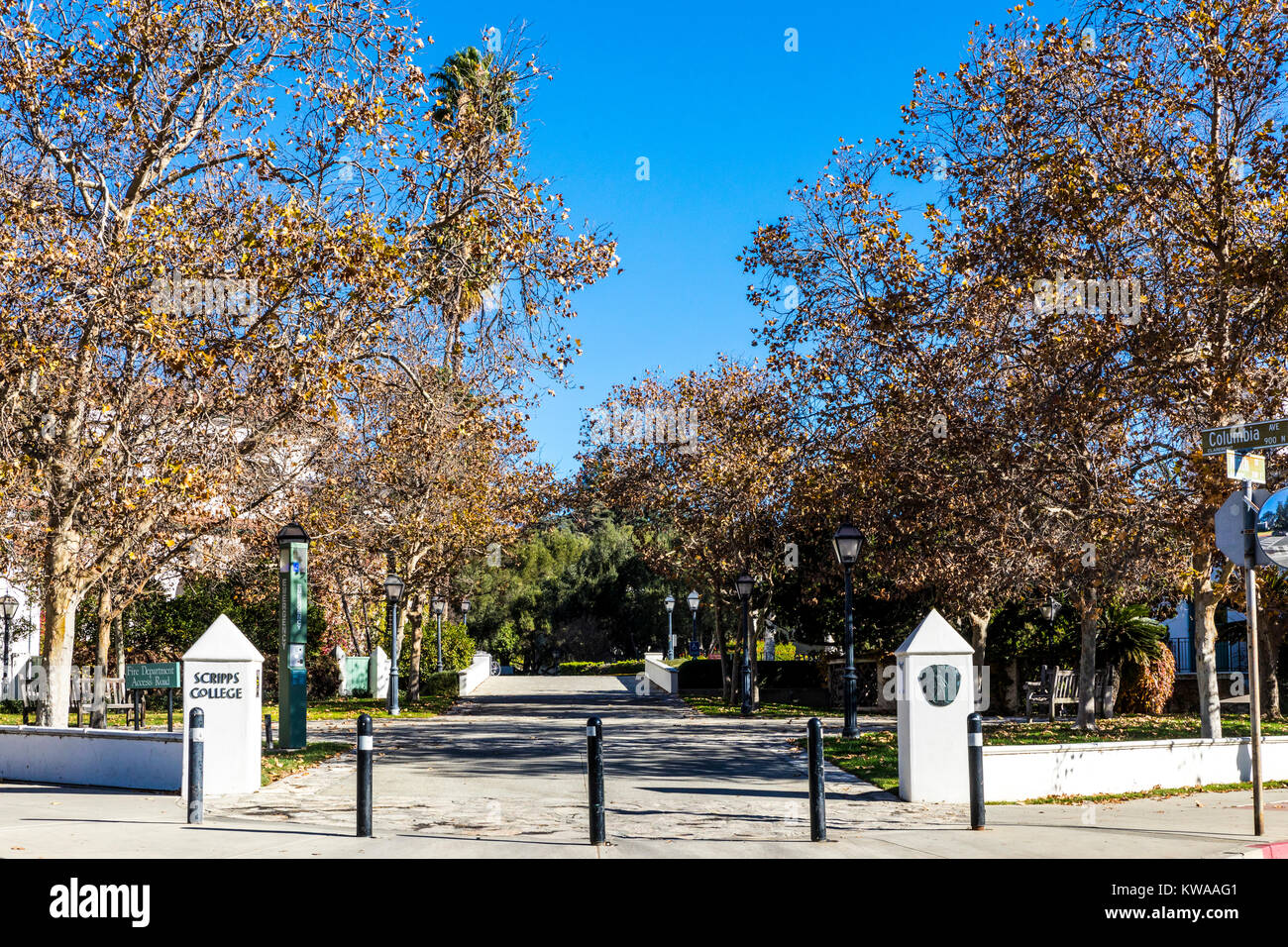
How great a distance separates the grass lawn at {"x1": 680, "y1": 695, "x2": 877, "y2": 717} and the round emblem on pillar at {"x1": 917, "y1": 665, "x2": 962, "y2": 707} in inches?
567

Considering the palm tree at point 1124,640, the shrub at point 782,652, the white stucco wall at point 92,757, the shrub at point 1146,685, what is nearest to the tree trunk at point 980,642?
the palm tree at point 1124,640

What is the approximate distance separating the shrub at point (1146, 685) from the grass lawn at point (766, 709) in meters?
5.69

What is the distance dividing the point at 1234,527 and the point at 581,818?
6.31m

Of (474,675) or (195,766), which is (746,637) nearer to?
(195,766)

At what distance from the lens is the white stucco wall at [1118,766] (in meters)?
12.2

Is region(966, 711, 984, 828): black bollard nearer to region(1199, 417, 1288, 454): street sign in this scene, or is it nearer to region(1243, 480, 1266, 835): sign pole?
region(1243, 480, 1266, 835): sign pole

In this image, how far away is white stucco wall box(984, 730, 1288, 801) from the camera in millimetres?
12156

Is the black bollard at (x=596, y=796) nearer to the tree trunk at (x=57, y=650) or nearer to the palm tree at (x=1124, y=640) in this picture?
the tree trunk at (x=57, y=650)

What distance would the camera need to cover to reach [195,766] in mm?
10578

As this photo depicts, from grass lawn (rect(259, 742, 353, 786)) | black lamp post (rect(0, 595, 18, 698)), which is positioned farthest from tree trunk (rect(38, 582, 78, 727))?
black lamp post (rect(0, 595, 18, 698))

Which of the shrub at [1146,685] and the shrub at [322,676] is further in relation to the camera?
the shrub at [322,676]

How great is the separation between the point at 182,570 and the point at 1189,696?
22.2m

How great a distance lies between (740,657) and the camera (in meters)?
32.9

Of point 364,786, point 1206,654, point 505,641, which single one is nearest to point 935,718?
point 1206,654
